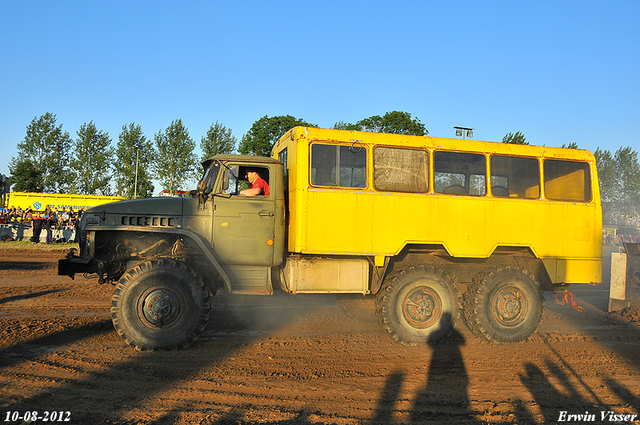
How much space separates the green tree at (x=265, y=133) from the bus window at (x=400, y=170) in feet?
118

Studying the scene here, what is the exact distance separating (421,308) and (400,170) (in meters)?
2.29

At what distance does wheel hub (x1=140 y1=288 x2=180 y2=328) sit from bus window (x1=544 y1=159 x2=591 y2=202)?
21.2 feet

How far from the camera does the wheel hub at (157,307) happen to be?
5.93m

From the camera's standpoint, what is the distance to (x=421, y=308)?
266 inches

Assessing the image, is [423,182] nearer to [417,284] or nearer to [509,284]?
[417,284]

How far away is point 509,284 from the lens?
22.9 ft

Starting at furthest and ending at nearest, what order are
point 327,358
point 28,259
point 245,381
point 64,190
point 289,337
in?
1. point 64,190
2. point 28,259
3. point 289,337
4. point 327,358
5. point 245,381

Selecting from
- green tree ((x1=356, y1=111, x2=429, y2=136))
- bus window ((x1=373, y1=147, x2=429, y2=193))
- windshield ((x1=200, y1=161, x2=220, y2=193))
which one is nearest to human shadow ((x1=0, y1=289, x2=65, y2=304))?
windshield ((x1=200, y1=161, x2=220, y2=193))

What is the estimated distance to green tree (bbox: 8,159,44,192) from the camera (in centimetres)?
4469

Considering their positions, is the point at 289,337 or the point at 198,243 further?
the point at 289,337

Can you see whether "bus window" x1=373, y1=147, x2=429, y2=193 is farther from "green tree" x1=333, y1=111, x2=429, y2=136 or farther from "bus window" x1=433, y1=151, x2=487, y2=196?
"green tree" x1=333, y1=111, x2=429, y2=136

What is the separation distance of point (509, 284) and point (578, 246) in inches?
57.4

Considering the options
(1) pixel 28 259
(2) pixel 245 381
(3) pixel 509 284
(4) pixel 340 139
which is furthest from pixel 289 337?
(1) pixel 28 259

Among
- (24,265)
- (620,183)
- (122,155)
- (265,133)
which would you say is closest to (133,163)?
(122,155)
